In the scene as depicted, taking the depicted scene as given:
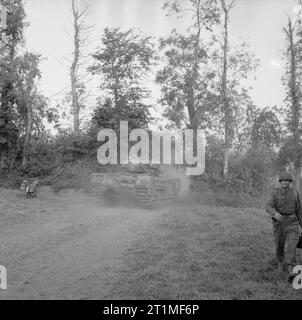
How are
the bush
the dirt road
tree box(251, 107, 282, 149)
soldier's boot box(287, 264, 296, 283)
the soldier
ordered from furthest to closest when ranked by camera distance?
tree box(251, 107, 282, 149) → the bush → the soldier → soldier's boot box(287, 264, 296, 283) → the dirt road

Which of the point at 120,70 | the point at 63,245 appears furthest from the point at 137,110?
the point at 63,245

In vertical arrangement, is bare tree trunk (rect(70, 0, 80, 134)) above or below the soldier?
above

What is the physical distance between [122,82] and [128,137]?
375 cm

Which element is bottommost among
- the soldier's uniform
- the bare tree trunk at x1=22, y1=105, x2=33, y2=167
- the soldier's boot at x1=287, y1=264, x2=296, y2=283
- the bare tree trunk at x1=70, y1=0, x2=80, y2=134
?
the soldier's boot at x1=287, y1=264, x2=296, y2=283

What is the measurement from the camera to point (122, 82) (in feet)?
94.2

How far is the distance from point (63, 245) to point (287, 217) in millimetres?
4645

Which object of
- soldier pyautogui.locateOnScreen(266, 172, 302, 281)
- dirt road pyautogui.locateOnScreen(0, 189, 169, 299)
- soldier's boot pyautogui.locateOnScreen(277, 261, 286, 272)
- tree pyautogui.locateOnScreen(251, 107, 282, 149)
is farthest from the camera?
tree pyautogui.locateOnScreen(251, 107, 282, 149)

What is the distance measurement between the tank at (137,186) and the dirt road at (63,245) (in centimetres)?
142

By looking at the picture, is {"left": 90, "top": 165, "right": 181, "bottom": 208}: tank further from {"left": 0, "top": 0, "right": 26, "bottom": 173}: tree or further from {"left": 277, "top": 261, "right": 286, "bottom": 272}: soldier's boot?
{"left": 277, "top": 261, "right": 286, "bottom": 272}: soldier's boot

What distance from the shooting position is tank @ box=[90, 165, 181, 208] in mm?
17828

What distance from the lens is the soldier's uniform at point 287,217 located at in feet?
24.6

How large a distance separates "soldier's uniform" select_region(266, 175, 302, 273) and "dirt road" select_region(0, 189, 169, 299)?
283 cm

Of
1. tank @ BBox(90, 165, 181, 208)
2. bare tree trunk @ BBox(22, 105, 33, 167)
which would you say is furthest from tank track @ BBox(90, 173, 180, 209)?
bare tree trunk @ BBox(22, 105, 33, 167)
